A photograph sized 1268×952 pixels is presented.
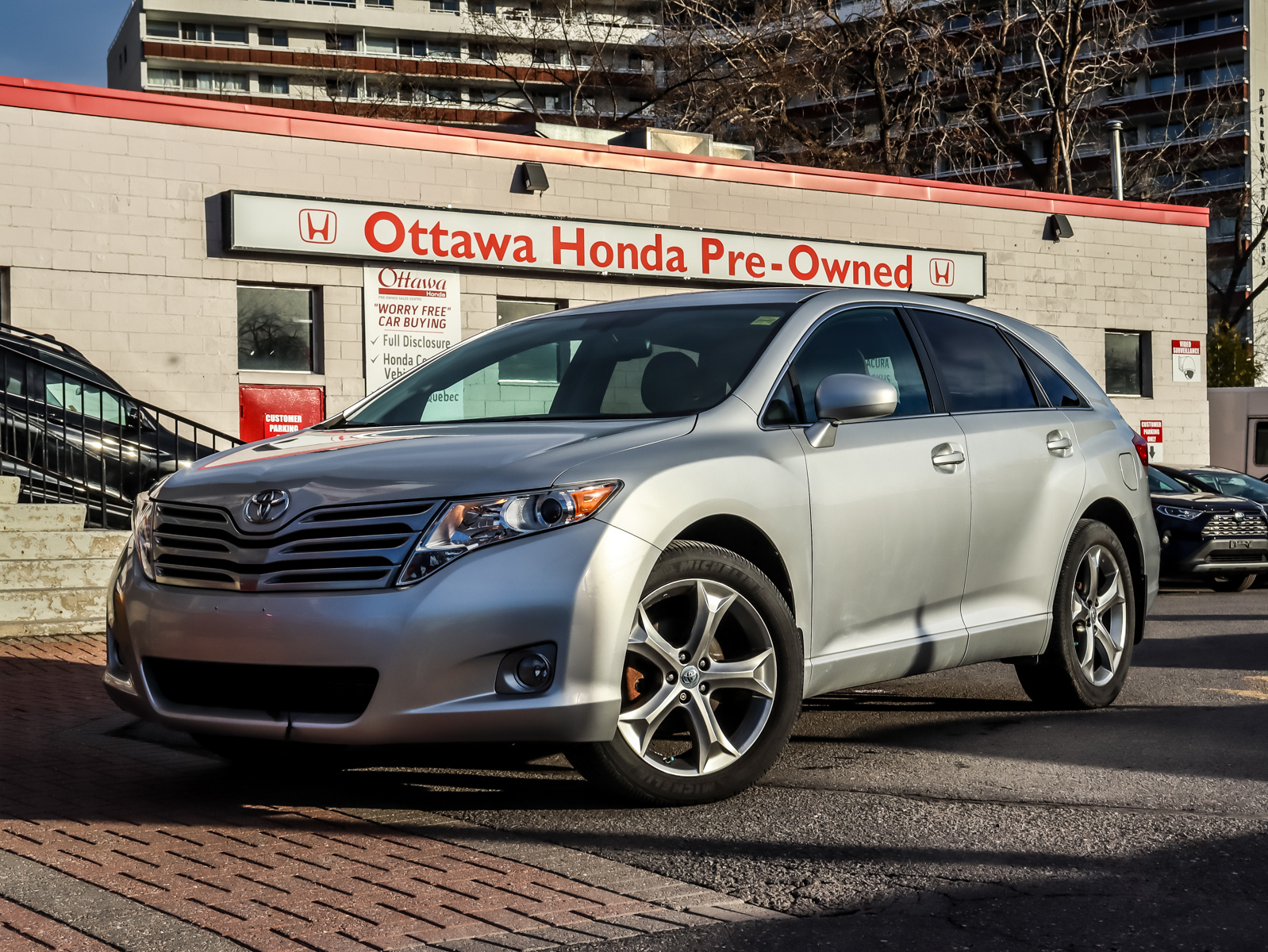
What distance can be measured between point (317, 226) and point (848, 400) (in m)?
13.8

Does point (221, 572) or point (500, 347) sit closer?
point (221, 572)

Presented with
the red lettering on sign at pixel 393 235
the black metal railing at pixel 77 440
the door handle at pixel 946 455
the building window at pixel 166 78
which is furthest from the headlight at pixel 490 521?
the building window at pixel 166 78

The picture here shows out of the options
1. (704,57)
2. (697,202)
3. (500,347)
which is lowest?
(500,347)

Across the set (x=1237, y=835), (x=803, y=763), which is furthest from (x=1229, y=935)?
(x=803, y=763)

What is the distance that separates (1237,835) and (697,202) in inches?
680

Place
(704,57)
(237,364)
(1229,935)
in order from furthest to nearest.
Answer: (704,57)
(237,364)
(1229,935)

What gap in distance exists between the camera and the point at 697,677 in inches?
187

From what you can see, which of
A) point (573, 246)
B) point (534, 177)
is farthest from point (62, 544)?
point (573, 246)

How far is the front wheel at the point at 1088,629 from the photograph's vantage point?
6516mm

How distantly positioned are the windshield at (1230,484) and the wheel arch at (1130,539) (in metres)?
10.6

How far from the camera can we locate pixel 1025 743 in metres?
5.97

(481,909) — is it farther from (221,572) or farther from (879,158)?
(879,158)

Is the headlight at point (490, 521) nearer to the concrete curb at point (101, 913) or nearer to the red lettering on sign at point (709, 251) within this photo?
the concrete curb at point (101, 913)

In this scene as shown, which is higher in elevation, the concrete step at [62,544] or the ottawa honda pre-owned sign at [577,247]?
the ottawa honda pre-owned sign at [577,247]
